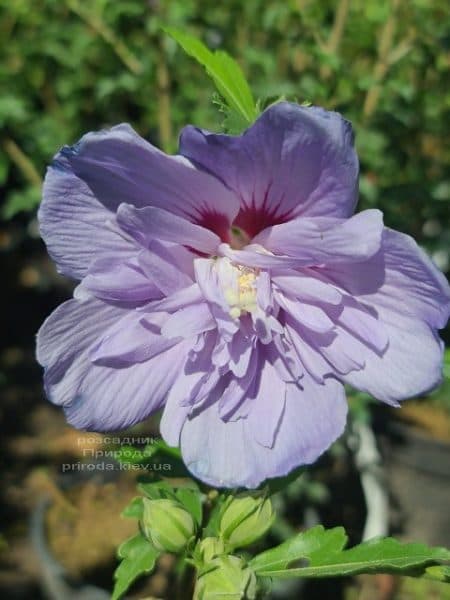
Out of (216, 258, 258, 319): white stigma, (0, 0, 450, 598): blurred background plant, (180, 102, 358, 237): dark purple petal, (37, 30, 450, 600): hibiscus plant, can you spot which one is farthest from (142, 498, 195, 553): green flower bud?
(0, 0, 450, 598): blurred background plant

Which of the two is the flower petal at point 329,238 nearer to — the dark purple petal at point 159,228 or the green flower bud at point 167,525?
the dark purple petal at point 159,228

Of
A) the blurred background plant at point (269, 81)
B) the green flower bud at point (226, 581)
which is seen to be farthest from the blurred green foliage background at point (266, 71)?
the green flower bud at point (226, 581)

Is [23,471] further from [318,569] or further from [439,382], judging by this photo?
[439,382]

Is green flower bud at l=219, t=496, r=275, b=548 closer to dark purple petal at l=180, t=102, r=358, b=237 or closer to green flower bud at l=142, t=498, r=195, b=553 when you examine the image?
green flower bud at l=142, t=498, r=195, b=553

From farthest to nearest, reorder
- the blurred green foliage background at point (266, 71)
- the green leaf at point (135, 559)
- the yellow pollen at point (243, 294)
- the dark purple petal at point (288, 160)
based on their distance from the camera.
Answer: the blurred green foliage background at point (266, 71) < the green leaf at point (135, 559) < the yellow pollen at point (243, 294) < the dark purple petal at point (288, 160)

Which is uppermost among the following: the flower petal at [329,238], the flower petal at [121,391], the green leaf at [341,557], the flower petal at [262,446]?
the flower petal at [329,238]

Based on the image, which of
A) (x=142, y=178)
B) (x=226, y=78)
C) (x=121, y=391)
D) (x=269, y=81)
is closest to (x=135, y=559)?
(x=121, y=391)
